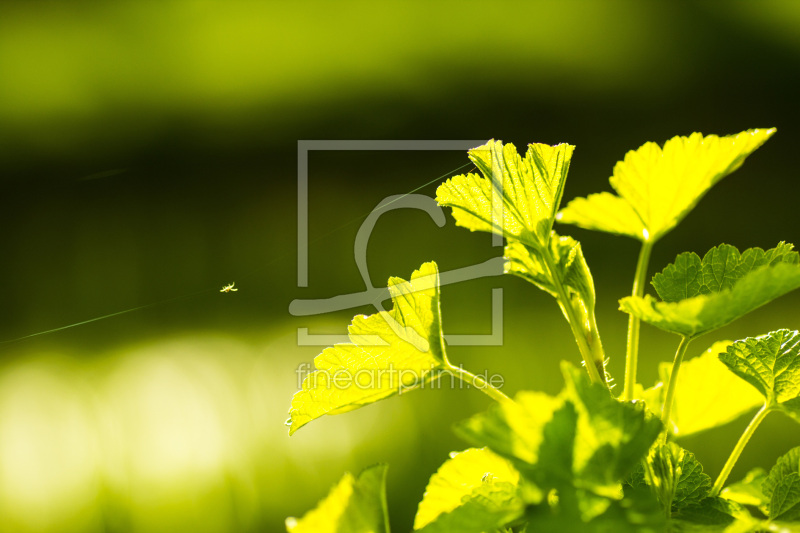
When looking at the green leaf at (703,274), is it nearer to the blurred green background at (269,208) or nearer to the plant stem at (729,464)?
the plant stem at (729,464)

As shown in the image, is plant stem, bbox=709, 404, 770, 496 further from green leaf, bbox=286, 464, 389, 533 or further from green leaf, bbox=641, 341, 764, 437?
green leaf, bbox=286, 464, 389, 533

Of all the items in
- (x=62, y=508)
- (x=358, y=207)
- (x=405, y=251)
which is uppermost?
(x=358, y=207)

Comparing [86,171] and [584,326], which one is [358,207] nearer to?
[86,171]

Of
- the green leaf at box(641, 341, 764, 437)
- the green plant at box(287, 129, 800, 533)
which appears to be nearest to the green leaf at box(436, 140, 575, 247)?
the green plant at box(287, 129, 800, 533)

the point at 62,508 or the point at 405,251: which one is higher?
the point at 405,251

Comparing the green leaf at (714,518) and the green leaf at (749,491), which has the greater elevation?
the green leaf at (714,518)

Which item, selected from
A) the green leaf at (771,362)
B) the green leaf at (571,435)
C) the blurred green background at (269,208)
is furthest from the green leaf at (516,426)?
the blurred green background at (269,208)

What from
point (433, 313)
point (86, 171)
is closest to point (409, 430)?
point (433, 313)

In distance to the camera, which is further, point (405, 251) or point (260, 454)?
point (405, 251)
